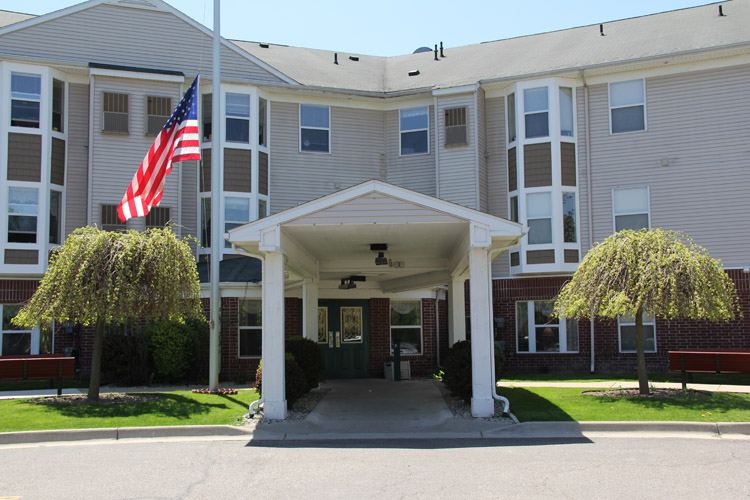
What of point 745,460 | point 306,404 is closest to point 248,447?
point 306,404

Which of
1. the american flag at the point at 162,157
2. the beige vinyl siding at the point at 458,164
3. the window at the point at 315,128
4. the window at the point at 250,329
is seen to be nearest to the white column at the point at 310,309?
the window at the point at 250,329

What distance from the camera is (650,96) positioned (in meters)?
21.0

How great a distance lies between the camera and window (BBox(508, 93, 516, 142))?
22.0 m

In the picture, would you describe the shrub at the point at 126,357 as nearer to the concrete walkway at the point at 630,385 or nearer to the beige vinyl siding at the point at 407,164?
the concrete walkway at the point at 630,385

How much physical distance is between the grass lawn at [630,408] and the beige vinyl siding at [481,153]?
30.3 feet

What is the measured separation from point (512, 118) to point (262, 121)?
25.8ft

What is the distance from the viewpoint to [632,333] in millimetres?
20328

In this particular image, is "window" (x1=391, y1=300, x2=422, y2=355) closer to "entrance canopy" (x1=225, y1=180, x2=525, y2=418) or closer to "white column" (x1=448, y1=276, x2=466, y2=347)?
"white column" (x1=448, y1=276, x2=466, y2=347)

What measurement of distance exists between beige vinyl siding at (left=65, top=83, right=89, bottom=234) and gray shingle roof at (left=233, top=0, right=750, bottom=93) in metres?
6.39

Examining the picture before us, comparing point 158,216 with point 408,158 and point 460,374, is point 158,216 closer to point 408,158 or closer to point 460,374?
point 408,158

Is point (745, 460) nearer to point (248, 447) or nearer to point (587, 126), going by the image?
point (248, 447)

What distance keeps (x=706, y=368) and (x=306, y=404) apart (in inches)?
316

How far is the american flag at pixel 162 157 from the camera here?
48.2 ft

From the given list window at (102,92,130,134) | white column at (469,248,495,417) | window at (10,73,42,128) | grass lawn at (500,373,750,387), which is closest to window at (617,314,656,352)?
grass lawn at (500,373,750,387)
